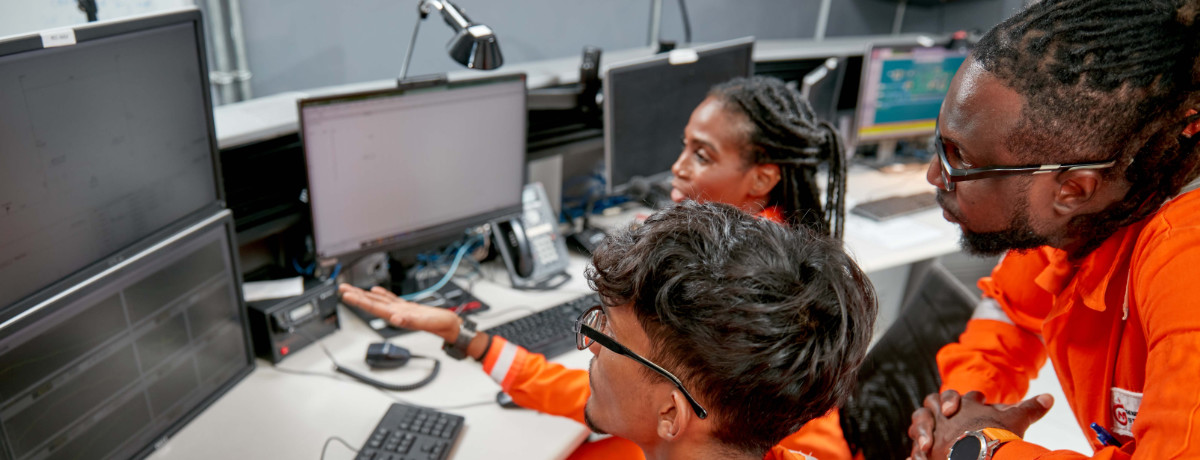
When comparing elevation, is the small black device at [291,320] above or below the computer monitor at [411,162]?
below

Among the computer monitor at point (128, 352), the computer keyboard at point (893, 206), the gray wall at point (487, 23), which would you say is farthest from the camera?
the gray wall at point (487, 23)

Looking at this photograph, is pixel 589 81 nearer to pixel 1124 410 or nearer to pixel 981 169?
pixel 981 169

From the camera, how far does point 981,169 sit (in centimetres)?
98

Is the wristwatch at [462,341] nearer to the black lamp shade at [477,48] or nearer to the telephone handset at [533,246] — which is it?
the telephone handset at [533,246]

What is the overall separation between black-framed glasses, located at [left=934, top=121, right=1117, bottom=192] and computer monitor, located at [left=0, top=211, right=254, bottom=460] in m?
1.15

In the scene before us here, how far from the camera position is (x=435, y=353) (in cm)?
148

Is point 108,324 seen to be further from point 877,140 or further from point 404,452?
point 877,140

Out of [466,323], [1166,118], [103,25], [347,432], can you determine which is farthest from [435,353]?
[1166,118]

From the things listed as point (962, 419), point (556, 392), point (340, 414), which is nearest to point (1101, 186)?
point (962, 419)

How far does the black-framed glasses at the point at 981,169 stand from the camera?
93 cm

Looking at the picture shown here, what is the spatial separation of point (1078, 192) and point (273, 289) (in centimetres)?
139

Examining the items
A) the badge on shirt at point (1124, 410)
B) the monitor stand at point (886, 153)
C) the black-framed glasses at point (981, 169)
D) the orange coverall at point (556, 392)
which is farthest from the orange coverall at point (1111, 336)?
the monitor stand at point (886, 153)

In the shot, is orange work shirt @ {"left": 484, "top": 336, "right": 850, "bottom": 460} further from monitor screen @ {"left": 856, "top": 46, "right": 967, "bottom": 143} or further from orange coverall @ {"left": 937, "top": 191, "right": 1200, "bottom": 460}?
monitor screen @ {"left": 856, "top": 46, "right": 967, "bottom": 143}

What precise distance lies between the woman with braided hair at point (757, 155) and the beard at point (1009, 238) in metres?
0.48
